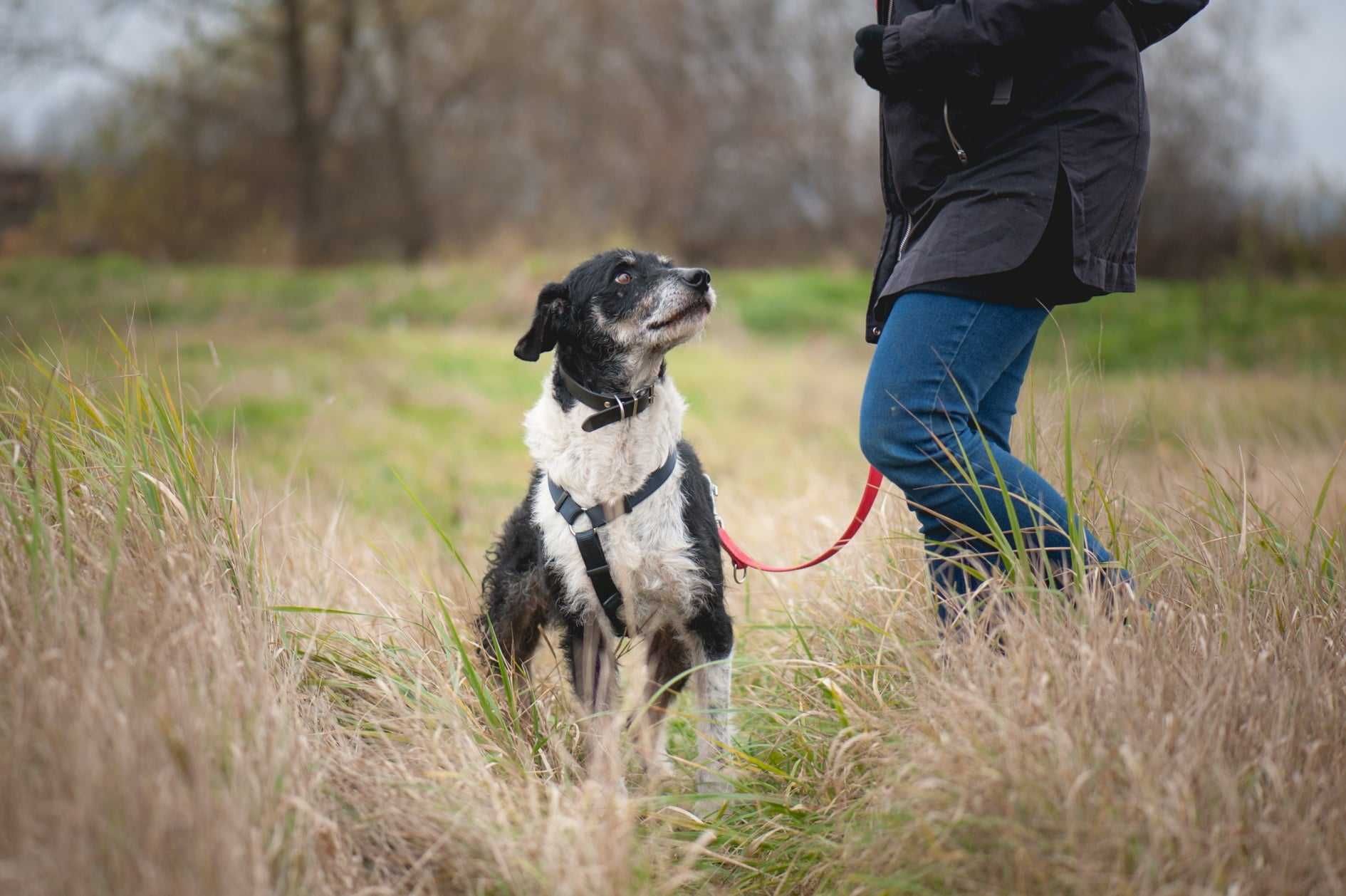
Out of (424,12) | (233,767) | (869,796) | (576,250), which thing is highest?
(424,12)

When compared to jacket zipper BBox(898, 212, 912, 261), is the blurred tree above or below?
above

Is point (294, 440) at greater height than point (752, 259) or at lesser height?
lesser

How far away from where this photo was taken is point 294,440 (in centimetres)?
781

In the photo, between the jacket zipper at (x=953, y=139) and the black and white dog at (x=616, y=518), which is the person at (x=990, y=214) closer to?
A: the jacket zipper at (x=953, y=139)

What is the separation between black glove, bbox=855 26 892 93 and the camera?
2.54 meters

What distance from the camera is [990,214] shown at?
8.17 feet

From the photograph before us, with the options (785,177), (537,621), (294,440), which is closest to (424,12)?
(785,177)

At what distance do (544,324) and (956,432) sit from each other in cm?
139

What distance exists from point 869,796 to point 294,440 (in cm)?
650

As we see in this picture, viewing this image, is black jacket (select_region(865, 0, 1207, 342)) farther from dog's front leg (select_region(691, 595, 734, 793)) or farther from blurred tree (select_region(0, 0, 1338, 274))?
blurred tree (select_region(0, 0, 1338, 274))

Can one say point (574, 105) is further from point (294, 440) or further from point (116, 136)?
point (294, 440)

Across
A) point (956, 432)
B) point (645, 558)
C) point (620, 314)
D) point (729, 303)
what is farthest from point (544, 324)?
point (729, 303)

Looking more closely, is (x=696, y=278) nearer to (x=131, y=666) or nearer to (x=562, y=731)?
(x=562, y=731)

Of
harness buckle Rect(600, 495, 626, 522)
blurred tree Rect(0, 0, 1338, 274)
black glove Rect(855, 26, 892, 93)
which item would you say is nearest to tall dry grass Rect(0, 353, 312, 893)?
harness buckle Rect(600, 495, 626, 522)
